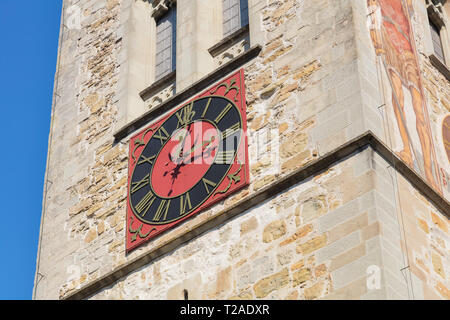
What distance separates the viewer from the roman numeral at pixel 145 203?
52.9 ft

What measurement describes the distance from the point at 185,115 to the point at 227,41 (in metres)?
1.38

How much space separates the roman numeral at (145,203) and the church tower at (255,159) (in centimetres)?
2

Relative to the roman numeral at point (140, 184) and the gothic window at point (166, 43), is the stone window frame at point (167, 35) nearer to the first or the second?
the gothic window at point (166, 43)

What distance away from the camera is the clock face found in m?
15.7

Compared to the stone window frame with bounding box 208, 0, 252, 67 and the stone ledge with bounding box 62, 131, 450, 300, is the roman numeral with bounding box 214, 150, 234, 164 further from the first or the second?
the stone window frame with bounding box 208, 0, 252, 67

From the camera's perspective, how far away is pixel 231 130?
1584 centimetres

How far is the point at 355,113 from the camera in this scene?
14641mm

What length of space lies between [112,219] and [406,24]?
4509 mm

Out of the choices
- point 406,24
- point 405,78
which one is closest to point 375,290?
point 405,78

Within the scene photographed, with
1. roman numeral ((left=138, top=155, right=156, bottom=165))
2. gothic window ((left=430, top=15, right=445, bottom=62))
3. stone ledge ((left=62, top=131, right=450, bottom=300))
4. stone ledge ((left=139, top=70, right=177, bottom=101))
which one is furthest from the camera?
gothic window ((left=430, top=15, right=445, bottom=62))

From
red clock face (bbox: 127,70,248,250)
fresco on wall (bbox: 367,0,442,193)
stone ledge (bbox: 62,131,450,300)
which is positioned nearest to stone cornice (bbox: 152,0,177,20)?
red clock face (bbox: 127,70,248,250)

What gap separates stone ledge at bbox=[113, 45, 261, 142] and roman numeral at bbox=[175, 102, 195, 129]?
18 cm

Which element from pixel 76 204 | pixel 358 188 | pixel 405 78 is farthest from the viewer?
pixel 76 204
